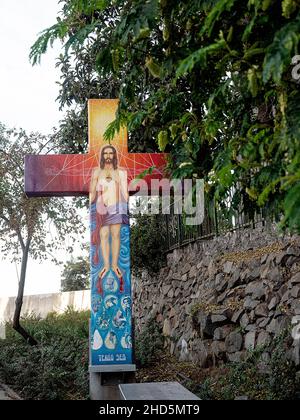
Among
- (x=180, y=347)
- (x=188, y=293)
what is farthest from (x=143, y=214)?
(x=180, y=347)

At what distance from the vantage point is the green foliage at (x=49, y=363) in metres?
9.05

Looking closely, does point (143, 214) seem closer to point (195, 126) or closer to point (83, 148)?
point (83, 148)

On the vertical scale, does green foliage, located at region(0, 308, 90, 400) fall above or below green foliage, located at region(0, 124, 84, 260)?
below

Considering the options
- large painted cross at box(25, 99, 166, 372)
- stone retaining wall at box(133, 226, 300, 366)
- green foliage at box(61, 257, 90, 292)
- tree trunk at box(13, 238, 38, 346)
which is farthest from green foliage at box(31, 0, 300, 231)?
green foliage at box(61, 257, 90, 292)

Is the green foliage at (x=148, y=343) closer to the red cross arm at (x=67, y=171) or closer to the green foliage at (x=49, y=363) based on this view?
the green foliage at (x=49, y=363)

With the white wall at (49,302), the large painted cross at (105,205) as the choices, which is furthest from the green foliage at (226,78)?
the white wall at (49,302)

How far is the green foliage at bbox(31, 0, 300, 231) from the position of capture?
3463mm

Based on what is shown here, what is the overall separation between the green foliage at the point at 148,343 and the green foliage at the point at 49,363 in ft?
3.33

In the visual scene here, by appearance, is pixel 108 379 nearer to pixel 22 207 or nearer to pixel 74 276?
pixel 22 207

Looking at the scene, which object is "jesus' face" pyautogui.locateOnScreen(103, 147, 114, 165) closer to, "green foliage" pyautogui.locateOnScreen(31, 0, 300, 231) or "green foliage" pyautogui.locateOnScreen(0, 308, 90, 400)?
"green foliage" pyautogui.locateOnScreen(31, 0, 300, 231)

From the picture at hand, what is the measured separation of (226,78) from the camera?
4.88 m

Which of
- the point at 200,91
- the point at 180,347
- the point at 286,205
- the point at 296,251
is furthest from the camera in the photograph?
the point at 180,347

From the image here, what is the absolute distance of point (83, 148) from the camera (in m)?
12.1
